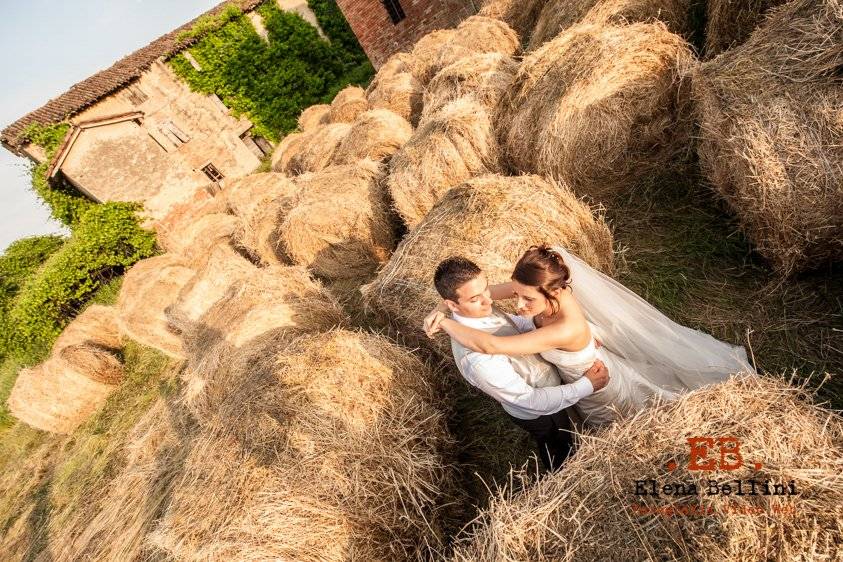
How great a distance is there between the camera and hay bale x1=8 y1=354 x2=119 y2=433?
9594 mm

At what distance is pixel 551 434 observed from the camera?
327 centimetres

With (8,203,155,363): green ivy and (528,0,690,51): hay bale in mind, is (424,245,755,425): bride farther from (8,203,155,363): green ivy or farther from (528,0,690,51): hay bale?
(8,203,155,363): green ivy

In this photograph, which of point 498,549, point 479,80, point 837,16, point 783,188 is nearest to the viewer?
point 498,549

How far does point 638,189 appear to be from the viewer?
5203 millimetres

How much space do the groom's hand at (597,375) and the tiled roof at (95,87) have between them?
85.2 feet

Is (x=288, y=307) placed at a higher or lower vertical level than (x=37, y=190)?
lower

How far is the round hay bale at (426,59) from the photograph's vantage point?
1132 cm

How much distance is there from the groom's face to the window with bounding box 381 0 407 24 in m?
20.8

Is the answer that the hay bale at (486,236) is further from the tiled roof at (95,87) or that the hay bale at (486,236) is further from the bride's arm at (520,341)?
the tiled roof at (95,87)

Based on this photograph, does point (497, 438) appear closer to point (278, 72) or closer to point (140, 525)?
point (140, 525)

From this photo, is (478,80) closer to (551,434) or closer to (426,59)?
(426,59)

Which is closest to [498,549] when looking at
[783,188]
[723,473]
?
[723,473]

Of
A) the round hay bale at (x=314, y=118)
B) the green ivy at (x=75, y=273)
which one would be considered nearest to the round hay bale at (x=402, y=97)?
the round hay bale at (x=314, y=118)

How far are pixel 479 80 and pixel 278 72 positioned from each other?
2111 cm
